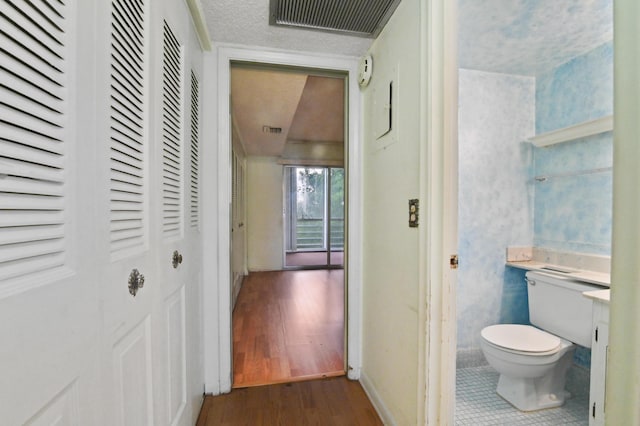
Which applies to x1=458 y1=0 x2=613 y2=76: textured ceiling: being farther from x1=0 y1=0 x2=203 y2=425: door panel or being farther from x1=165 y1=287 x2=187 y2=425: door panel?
x1=165 y1=287 x2=187 y2=425: door panel

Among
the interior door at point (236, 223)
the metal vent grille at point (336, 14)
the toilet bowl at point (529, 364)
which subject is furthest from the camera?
the interior door at point (236, 223)

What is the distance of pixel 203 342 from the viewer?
166 cm

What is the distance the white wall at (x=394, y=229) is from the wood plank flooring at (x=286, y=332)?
19.0 inches

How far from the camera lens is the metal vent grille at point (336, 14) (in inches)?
51.9

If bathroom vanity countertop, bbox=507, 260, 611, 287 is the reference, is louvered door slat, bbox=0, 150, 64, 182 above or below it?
above

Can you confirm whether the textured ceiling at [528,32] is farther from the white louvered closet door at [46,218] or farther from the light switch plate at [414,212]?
the white louvered closet door at [46,218]

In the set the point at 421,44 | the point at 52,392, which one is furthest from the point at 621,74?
the point at 52,392

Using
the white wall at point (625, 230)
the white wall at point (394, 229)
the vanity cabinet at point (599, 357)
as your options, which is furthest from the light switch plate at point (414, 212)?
the vanity cabinet at point (599, 357)

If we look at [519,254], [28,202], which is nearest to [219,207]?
[28,202]

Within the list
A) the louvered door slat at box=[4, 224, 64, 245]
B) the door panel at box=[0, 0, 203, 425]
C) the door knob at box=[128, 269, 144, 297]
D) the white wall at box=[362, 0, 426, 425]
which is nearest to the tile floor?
the white wall at box=[362, 0, 426, 425]

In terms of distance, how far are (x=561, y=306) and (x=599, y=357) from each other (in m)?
0.52

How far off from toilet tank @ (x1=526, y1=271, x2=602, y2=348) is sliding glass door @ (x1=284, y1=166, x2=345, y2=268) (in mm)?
3681

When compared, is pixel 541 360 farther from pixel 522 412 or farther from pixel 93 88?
pixel 93 88

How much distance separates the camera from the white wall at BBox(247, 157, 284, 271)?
5145 mm
